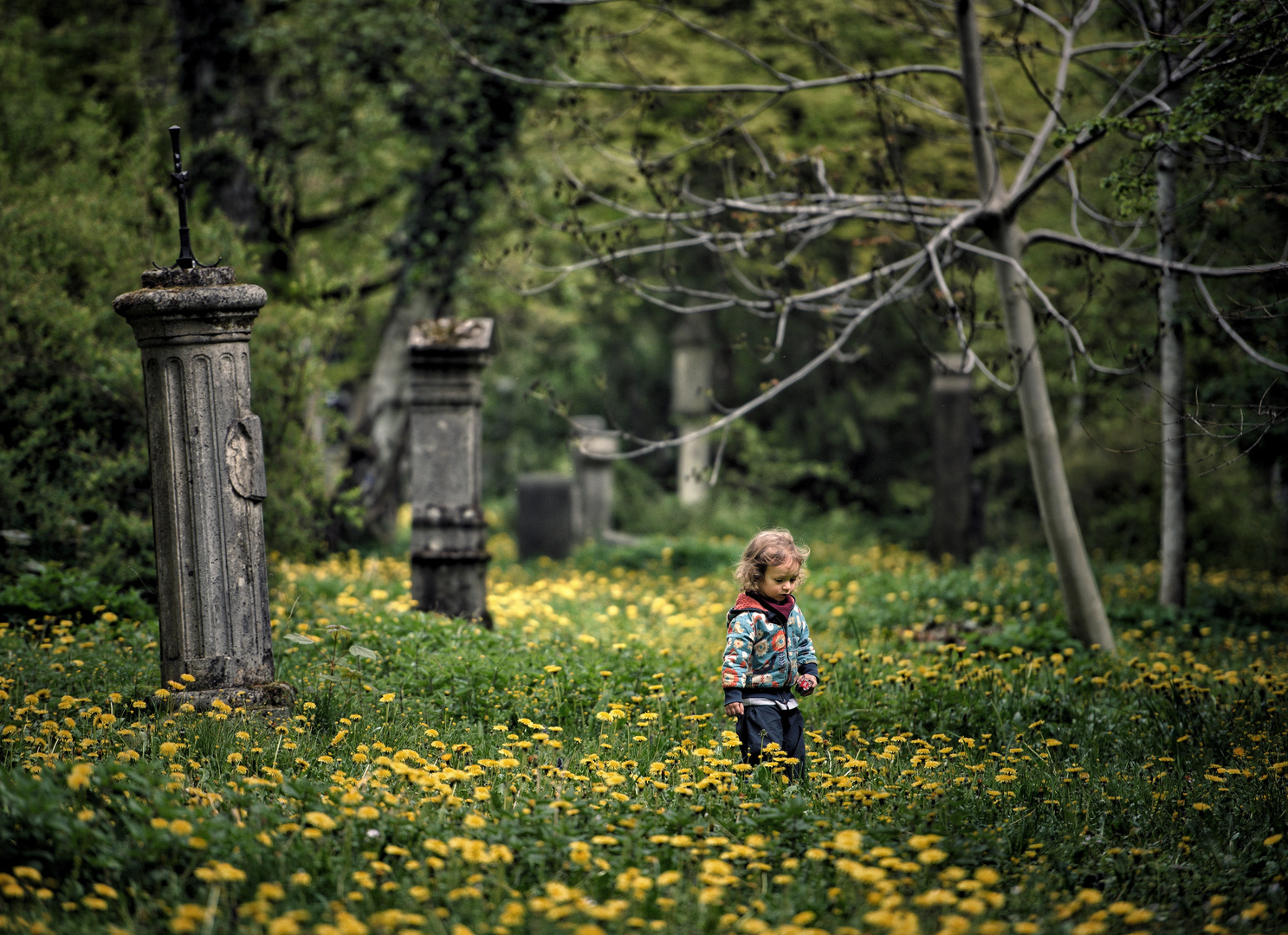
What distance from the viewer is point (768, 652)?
421 cm

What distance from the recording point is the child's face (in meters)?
4.15

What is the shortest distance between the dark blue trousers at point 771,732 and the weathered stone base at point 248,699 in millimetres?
1940

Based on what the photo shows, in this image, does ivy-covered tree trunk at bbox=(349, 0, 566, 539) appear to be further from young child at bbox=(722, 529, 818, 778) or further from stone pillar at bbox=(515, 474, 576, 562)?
young child at bbox=(722, 529, 818, 778)

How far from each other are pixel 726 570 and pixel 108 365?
6.62 meters

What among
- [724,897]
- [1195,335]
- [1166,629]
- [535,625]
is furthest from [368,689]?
[1195,335]

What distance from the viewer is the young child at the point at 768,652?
416 centimetres

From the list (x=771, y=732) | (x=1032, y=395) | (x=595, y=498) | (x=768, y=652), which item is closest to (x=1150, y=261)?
(x=1032, y=395)

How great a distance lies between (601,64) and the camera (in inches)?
512

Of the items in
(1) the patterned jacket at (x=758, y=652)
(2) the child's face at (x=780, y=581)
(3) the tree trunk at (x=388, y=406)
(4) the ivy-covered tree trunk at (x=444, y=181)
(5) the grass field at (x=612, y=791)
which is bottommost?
(5) the grass field at (x=612, y=791)

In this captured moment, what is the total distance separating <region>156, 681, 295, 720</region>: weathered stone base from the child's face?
2085mm

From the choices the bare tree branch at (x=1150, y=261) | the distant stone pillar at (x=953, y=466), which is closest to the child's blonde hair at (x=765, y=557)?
the bare tree branch at (x=1150, y=261)

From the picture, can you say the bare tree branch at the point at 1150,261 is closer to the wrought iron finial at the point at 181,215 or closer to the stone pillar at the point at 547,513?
the wrought iron finial at the point at 181,215

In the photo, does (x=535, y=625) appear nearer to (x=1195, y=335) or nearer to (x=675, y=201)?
(x=675, y=201)

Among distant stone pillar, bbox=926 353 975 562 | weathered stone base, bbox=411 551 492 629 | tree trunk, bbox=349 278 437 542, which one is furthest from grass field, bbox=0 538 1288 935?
tree trunk, bbox=349 278 437 542
